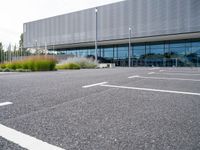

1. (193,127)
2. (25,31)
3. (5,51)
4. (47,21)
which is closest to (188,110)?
(193,127)

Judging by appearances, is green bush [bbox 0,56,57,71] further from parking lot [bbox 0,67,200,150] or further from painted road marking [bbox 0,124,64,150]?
painted road marking [bbox 0,124,64,150]

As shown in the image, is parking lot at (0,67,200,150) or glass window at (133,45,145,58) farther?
glass window at (133,45,145,58)

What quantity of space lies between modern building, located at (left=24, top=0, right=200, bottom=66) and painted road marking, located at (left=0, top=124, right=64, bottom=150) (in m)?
27.7

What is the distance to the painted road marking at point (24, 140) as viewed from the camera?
1675 mm

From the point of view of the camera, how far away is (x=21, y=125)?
86.3 inches

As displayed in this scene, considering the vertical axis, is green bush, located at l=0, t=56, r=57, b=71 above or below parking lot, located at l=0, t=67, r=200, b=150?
above

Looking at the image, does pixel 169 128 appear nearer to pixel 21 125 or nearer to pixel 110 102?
pixel 110 102

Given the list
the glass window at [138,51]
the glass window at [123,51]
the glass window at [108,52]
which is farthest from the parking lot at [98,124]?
the glass window at [108,52]

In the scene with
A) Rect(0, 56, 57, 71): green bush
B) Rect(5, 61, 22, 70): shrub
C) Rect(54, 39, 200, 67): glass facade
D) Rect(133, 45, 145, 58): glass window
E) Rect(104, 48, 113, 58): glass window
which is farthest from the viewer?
Rect(104, 48, 113, 58): glass window

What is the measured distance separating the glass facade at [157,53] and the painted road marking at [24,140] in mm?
38233

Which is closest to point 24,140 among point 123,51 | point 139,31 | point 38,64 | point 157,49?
point 38,64

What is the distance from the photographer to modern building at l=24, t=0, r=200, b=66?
34.2 m

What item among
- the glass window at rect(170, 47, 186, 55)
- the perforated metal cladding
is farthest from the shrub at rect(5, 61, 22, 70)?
the glass window at rect(170, 47, 186, 55)

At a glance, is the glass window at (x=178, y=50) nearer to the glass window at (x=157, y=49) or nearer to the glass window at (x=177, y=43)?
the glass window at (x=177, y=43)
